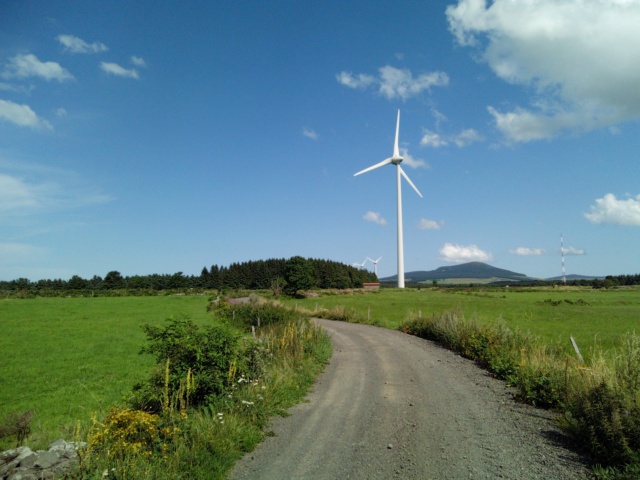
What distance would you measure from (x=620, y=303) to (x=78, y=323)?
80082mm

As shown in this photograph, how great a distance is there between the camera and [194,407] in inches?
379

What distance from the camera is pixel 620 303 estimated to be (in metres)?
66.9

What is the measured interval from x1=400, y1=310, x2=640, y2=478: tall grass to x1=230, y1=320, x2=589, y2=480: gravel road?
0.46 meters

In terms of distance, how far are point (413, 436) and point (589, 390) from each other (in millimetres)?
3945

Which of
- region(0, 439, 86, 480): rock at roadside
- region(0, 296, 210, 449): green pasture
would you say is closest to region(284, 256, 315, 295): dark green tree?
region(0, 296, 210, 449): green pasture

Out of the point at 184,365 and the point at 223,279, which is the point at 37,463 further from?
the point at 223,279

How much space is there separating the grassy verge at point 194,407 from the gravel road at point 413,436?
21.1 inches

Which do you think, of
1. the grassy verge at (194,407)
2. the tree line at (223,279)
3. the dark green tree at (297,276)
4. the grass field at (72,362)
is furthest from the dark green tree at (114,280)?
the grassy verge at (194,407)

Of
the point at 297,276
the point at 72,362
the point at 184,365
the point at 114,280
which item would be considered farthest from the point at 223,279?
the point at 184,365

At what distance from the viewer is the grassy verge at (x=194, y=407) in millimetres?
6590

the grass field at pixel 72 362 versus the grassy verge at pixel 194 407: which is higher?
the grassy verge at pixel 194 407

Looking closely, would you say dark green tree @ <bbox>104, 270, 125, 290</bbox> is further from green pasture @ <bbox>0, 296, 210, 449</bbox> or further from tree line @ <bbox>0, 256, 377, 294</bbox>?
green pasture @ <bbox>0, 296, 210, 449</bbox>

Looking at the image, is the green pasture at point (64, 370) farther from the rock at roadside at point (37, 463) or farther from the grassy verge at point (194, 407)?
the grassy verge at point (194, 407)

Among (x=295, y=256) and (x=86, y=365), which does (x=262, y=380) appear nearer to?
(x=86, y=365)
